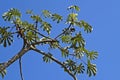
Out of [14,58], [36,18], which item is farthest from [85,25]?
[14,58]

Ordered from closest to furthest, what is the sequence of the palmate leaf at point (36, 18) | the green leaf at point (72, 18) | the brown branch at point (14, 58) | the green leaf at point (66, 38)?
the brown branch at point (14, 58) < the green leaf at point (72, 18) < the green leaf at point (66, 38) < the palmate leaf at point (36, 18)

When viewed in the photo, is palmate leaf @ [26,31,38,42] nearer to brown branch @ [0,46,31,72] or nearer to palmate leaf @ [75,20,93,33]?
brown branch @ [0,46,31,72]

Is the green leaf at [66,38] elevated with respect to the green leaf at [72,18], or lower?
lower

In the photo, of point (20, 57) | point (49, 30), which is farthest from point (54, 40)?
point (20, 57)

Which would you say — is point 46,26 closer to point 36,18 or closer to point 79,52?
point 36,18

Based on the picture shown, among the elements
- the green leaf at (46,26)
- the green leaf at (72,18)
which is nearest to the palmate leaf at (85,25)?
A: the green leaf at (72,18)

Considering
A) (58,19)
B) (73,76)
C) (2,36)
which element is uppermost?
(58,19)

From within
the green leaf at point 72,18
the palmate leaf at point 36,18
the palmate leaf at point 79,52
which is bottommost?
the palmate leaf at point 79,52

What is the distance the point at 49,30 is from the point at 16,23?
1.04 meters

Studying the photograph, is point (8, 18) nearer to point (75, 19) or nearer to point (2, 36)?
point (2, 36)

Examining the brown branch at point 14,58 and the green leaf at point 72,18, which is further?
the green leaf at point 72,18

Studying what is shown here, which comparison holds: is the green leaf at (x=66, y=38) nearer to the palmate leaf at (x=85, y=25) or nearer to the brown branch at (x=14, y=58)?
the palmate leaf at (x=85, y=25)

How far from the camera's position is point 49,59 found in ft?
40.7

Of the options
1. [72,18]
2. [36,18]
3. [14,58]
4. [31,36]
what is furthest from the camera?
[36,18]
